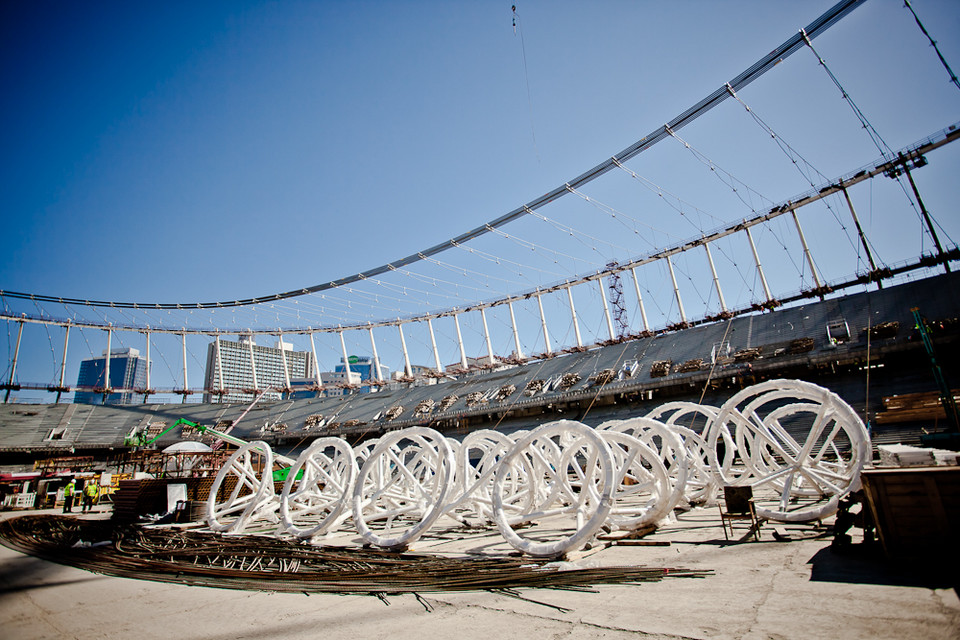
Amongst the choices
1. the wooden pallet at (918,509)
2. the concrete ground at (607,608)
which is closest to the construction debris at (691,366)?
the concrete ground at (607,608)

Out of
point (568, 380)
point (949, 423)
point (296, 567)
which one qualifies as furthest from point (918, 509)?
point (568, 380)

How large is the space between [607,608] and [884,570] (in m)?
3.90

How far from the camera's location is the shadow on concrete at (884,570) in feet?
17.3

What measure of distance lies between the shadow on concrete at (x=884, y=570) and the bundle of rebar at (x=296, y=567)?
176 cm

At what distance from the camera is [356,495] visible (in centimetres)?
1155

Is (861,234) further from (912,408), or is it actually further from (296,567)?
(296,567)

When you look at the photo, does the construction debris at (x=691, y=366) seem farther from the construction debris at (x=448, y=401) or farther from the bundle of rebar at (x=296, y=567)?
the bundle of rebar at (x=296, y=567)

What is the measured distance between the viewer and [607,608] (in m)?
5.52

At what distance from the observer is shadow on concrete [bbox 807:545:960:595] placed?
5.28 meters

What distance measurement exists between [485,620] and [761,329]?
134 feet

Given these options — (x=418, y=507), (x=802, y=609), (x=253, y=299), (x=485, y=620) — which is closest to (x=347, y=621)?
(x=485, y=620)

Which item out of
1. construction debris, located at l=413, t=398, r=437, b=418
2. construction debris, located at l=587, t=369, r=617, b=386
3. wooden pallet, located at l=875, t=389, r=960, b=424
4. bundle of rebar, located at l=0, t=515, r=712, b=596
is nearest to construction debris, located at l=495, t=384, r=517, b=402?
construction debris, located at l=413, t=398, r=437, b=418

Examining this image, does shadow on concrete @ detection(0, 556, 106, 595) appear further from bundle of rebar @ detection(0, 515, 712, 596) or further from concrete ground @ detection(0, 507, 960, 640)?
bundle of rebar @ detection(0, 515, 712, 596)

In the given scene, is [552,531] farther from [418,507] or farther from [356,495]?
[356,495]
